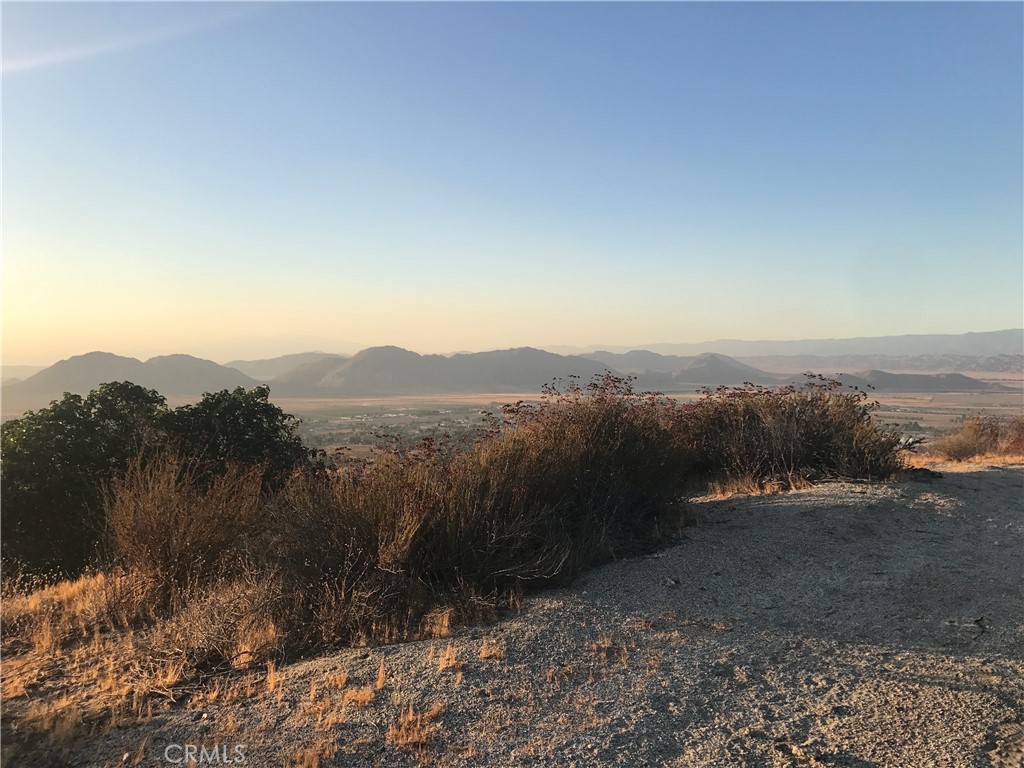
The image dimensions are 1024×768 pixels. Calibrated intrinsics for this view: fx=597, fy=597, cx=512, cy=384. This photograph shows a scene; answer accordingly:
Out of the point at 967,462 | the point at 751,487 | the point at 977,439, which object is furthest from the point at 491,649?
the point at 977,439

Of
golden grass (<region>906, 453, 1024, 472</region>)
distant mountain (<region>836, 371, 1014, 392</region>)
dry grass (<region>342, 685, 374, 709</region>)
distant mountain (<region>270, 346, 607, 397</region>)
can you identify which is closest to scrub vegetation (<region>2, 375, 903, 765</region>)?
dry grass (<region>342, 685, 374, 709</region>)

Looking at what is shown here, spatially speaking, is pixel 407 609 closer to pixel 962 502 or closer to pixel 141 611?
pixel 141 611

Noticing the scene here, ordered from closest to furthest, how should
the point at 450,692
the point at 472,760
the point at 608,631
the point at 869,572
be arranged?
the point at 472,760, the point at 450,692, the point at 608,631, the point at 869,572

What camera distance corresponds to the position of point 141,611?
19.5 feet

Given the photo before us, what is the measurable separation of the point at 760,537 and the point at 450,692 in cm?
440

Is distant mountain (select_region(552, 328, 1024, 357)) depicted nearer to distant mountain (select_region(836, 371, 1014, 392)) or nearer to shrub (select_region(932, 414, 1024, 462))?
distant mountain (select_region(836, 371, 1014, 392))

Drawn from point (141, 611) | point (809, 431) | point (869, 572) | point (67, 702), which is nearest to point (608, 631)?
point (869, 572)

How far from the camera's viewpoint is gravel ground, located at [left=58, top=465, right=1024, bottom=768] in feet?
10.2

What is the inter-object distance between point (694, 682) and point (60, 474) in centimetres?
845

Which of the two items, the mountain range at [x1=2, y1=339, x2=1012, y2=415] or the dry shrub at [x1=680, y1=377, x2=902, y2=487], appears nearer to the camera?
the dry shrub at [x1=680, y1=377, x2=902, y2=487]

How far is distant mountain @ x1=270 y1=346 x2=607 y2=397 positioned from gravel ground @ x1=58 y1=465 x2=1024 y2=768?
205 ft

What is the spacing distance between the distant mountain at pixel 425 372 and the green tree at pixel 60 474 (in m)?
57.2

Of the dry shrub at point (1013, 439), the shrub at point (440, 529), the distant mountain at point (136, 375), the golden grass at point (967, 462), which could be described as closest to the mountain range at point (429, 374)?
the distant mountain at point (136, 375)

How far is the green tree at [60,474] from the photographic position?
7770 millimetres
